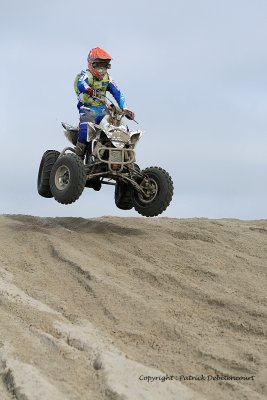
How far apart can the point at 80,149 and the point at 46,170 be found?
0.79 m

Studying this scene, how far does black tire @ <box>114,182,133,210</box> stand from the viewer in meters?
11.3

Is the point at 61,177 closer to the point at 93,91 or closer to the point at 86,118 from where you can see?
the point at 86,118

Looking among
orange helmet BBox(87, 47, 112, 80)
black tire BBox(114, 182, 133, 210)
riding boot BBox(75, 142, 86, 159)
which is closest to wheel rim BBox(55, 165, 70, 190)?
riding boot BBox(75, 142, 86, 159)

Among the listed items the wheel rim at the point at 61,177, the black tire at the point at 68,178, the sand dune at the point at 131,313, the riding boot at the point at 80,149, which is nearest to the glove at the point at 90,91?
the riding boot at the point at 80,149

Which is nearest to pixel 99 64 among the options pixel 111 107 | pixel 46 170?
pixel 111 107

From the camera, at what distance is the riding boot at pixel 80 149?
35.4 feet

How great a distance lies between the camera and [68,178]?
407 inches

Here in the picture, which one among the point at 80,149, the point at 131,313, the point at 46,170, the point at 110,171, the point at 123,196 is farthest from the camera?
the point at 123,196

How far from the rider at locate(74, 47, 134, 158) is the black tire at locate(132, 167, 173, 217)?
0.97 m

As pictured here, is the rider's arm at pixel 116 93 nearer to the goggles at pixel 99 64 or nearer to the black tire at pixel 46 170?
the goggles at pixel 99 64

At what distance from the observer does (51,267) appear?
8.60 metres

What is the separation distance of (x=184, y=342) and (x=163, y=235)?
400 cm

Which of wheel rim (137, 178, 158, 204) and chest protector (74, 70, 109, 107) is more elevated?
chest protector (74, 70, 109, 107)

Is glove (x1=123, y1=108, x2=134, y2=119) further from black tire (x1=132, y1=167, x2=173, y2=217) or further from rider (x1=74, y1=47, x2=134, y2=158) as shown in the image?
black tire (x1=132, y1=167, x2=173, y2=217)
